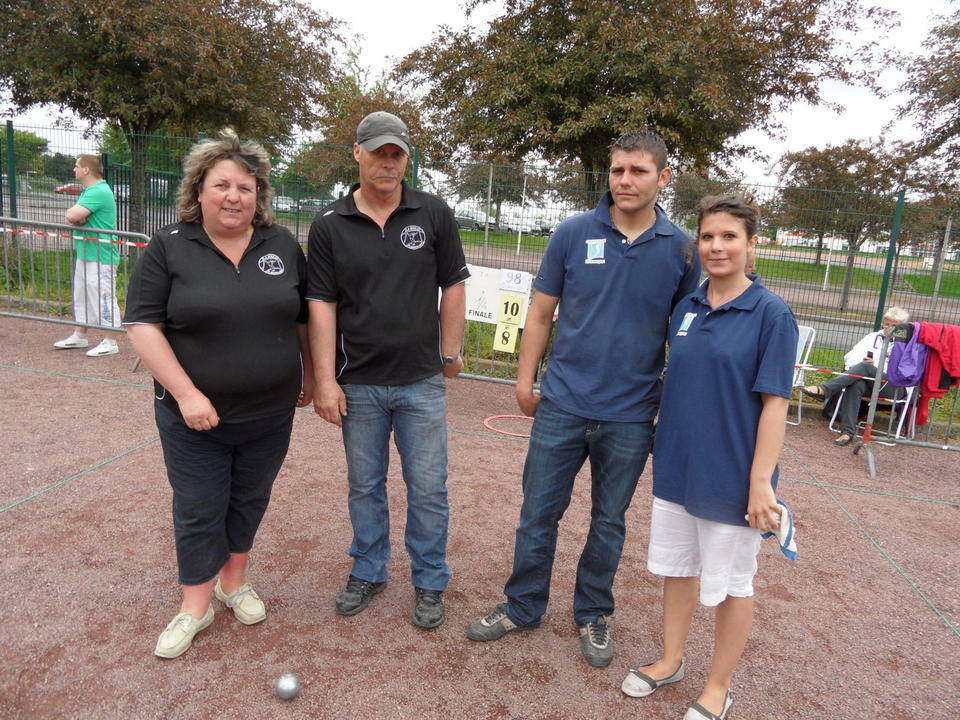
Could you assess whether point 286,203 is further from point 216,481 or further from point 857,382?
point 857,382

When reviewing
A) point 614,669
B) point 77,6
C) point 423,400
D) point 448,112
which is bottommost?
point 614,669

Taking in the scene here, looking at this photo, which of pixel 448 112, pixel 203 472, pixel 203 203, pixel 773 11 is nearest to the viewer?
pixel 203 203

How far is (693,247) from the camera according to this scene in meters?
2.60

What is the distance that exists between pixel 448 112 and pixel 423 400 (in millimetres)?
12116

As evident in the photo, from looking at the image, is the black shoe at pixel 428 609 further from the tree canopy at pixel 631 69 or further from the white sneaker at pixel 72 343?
the tree canopy at pixel 631 69

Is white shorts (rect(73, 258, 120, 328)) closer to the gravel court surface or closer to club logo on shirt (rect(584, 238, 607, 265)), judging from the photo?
the gravel court surface

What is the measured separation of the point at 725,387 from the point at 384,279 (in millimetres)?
1384

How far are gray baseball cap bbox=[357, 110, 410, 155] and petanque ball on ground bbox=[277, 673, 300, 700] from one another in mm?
2020

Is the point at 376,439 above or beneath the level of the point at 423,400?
beneath

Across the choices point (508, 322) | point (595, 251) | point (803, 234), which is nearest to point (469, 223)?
point (508, 322)

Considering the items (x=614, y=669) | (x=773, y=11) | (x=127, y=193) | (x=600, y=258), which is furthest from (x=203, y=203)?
(x=773, y=11)

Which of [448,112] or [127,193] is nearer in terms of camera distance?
[127,193]

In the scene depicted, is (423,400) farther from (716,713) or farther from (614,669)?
(716,713)

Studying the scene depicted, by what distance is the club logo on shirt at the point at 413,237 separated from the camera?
2.78 metres
